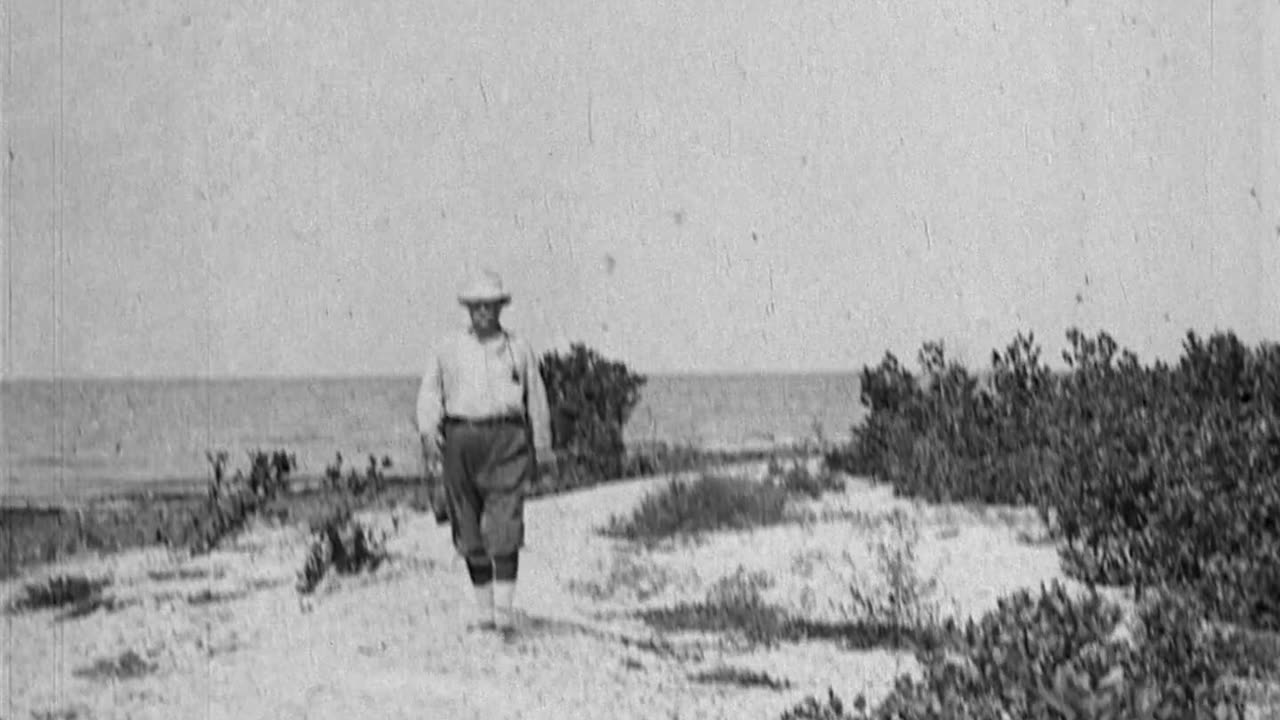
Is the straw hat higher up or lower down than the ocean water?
higher up

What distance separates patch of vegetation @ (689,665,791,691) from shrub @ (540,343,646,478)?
6.59m

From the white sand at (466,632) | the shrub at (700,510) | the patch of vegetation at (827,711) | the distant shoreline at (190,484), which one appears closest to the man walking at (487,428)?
the white sand at (466,632)

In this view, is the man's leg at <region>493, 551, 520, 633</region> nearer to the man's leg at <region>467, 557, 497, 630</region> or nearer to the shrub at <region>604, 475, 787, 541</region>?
the man's leg at <region>467, 557, 497, 630</region>

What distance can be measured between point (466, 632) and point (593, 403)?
6.09 m

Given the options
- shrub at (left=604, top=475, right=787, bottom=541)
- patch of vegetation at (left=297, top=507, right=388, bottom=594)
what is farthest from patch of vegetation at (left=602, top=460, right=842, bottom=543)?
patch of vegetation at (left=297, top=507, right=388, bottom=594)

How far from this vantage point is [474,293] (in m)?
7.06

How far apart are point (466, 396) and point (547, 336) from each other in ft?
3.87

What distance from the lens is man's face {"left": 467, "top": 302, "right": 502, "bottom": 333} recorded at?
710cm

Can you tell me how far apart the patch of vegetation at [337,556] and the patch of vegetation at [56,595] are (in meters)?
1.32

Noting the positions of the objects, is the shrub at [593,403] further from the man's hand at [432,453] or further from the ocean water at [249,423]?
the man's hand at [432,453]

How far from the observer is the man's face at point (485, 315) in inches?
280

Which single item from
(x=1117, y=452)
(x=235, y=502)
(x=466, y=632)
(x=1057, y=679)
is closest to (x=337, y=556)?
(x=466, y=632)

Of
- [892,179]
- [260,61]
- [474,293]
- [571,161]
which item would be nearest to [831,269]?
[892,179]

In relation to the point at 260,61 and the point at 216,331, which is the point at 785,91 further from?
the point at 216,331
